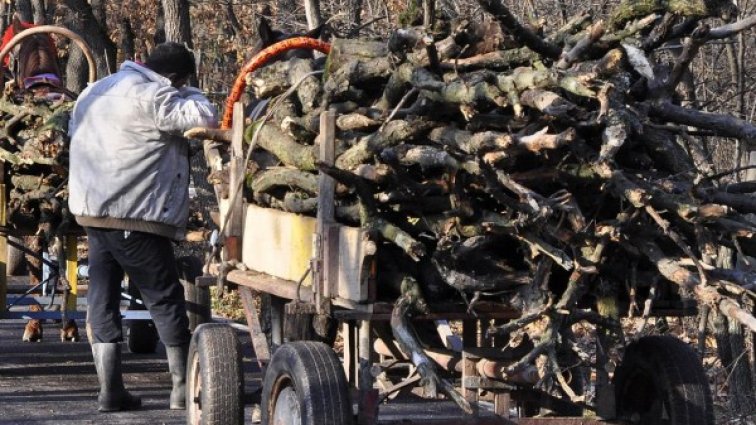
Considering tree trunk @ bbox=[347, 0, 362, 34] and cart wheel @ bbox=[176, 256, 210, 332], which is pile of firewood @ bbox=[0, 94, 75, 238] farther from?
tree trunk @ bbox=[347, 0, 362, 34]

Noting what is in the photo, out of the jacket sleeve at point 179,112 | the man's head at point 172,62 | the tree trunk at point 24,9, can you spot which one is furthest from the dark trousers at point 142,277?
the tree trunk at point 24,9

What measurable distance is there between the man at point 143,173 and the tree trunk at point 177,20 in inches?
313

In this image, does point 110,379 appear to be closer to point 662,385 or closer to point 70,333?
point 70,333

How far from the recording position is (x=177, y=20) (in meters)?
17.9

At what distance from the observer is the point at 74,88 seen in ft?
72.6

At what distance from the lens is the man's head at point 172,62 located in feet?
32.3

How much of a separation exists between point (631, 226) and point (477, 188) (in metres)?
0.68

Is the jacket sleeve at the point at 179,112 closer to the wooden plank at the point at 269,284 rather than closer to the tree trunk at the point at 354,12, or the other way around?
the wooden plank at the point at 269,284

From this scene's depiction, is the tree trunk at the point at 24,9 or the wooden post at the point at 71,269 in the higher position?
the tree trunk at the point at 24,9

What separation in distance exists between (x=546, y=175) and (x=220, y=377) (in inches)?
104

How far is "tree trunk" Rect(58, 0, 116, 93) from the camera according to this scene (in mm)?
22172

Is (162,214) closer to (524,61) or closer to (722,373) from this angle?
(524,61)

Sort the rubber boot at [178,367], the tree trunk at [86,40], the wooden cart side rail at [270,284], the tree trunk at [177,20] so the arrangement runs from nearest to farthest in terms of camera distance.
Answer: the wooden cart side rail at [270,284] → the rubber boot at [178,367] → the tree trunk at [177,20] → the tree trunk at [86,40]

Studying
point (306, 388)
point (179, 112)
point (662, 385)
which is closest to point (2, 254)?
point (179, 112)
